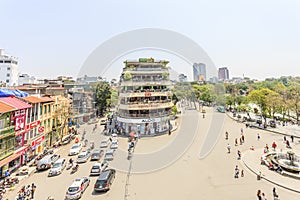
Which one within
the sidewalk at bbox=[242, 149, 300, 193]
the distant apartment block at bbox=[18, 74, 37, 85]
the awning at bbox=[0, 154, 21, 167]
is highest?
the distant apartment block at bbox=[18, 74, 37, 85]

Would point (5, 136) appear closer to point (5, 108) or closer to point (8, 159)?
point (8, 159)

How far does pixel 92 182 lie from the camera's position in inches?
651

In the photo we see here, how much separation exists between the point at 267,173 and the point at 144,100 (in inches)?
866

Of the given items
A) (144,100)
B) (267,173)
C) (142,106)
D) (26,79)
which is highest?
(26,79)

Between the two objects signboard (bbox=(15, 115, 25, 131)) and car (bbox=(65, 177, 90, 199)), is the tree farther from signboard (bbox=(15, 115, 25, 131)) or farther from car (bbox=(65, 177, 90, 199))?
car (bbox=(65, 177, 90, 199))

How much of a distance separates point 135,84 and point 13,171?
73.1 feet

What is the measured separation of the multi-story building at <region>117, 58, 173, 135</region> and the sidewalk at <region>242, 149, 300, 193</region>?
646 inches

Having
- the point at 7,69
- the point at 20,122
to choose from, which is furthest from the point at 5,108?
the point at 7,69

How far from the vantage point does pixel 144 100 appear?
3416cm

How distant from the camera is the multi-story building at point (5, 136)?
17078 mm

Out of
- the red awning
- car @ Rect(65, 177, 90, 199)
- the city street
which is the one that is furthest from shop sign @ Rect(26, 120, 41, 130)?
car @ Rect(65, 177, 90, 199)

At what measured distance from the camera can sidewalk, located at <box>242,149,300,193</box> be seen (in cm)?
1508

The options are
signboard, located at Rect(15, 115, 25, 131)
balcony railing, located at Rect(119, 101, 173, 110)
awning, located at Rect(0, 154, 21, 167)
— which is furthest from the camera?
balcony railing, located at Rect(119, 101, 173, 110)

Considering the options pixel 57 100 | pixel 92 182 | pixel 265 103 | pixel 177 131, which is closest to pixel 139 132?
pixel 177 131
